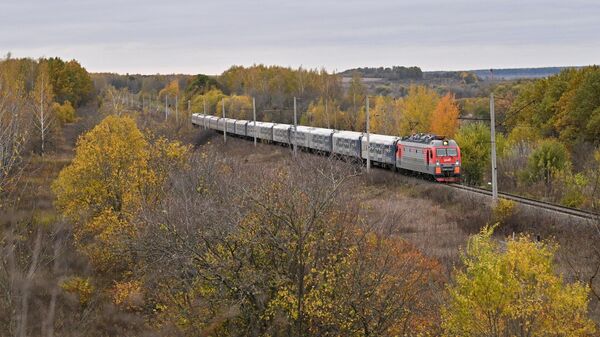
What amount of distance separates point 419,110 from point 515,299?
67.2m

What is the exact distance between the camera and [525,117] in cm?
7212

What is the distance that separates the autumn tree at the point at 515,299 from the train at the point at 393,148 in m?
20.0

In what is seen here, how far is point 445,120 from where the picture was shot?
73.6m

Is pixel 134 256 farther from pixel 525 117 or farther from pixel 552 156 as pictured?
pixel 525 117

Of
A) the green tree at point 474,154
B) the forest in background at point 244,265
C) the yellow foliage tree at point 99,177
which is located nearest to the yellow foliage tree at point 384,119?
the green tree at point 474,154

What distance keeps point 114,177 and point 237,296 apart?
14587mm

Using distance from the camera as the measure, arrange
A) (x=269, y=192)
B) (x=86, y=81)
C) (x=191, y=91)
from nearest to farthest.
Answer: (x=269, y=192)
(x=86, y=81)
(x=191, y=91)

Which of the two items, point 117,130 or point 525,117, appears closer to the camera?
point 117,130

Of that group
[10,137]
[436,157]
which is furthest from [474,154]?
[10,137]

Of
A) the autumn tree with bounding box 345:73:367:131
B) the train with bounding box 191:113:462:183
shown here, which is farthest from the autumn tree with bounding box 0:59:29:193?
the autumn tree with bounding box 345:73:367:131

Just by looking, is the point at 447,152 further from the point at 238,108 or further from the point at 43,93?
the point at 238,108

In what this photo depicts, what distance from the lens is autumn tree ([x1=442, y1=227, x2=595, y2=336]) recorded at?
14812mm

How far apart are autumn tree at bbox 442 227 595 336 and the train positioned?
789 inches

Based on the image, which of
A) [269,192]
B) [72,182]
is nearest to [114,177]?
[72,182]
